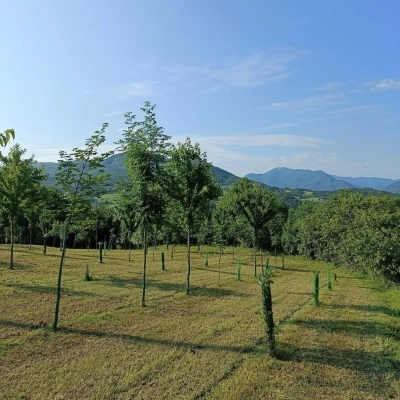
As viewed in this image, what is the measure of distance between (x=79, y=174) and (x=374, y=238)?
16.6 meters

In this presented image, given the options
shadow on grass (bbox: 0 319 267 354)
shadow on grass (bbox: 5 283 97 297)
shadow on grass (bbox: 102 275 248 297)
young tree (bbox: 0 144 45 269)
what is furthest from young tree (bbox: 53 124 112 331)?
young tree (bbox: 0 144 45 269)

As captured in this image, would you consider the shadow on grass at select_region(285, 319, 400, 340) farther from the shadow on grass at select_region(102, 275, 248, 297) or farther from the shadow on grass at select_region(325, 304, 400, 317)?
the shadow on grass at select_region(102, 275, 248, 297)

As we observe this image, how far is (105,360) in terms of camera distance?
10773 millimetres

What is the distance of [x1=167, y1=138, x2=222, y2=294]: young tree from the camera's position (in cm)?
2250

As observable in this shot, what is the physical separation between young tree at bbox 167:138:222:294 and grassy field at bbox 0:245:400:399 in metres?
5.26

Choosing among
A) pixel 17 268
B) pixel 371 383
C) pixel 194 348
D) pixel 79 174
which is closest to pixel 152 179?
pixel 79 174

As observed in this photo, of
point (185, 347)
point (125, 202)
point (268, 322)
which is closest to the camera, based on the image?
point (268, 322)

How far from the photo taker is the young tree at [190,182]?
73.8ft

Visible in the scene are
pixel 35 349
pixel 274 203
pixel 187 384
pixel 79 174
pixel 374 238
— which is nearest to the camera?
pixel 187 384

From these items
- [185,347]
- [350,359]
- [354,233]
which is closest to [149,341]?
[185,347]

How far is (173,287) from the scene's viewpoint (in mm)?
24328

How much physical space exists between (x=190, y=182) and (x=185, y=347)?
40.1 ft

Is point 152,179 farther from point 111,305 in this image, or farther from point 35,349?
point 35,349

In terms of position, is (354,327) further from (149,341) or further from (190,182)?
(190,182)
